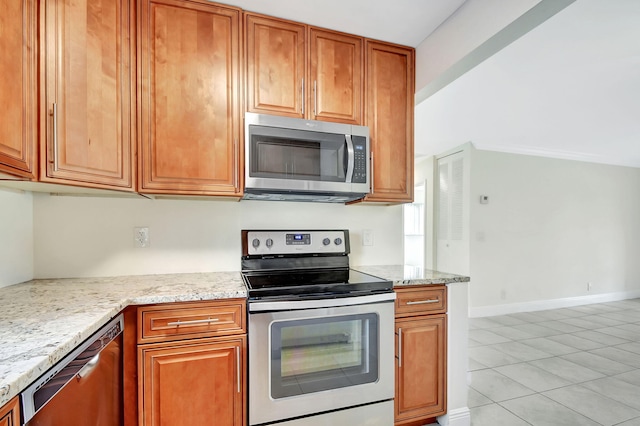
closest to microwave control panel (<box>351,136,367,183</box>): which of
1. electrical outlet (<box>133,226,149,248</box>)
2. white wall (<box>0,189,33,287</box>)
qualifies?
electrical outlet (<box>133,226,149,248</box>)

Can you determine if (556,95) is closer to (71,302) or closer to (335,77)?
(335,77)

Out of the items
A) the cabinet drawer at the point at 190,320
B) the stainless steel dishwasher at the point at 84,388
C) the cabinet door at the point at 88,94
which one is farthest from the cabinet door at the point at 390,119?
the stainless steel dishwasher at the point at 84,388

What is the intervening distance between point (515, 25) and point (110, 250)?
250cm

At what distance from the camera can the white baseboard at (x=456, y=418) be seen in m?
1.91

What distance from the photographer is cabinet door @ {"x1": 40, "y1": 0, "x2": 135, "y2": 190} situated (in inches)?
52.4

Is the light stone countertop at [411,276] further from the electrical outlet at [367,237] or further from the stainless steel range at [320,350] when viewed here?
the electrical outlet at [367,237]

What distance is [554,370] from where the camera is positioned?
2773mm

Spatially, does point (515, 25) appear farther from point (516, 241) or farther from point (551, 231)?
point (551, 231)

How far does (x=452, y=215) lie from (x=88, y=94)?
14.9 ft

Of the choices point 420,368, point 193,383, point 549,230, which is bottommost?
point 420,368

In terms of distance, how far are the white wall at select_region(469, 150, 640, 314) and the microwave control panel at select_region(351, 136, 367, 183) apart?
3.05 m

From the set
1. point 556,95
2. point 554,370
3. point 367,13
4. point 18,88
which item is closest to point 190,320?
point 18,88

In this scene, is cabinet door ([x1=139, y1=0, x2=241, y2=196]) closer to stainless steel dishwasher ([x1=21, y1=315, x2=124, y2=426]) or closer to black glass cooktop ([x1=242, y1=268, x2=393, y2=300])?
black glass cooktop ([x1=242, y1=268, x2=393, y2=300])

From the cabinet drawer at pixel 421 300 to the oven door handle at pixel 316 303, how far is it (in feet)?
0.35
